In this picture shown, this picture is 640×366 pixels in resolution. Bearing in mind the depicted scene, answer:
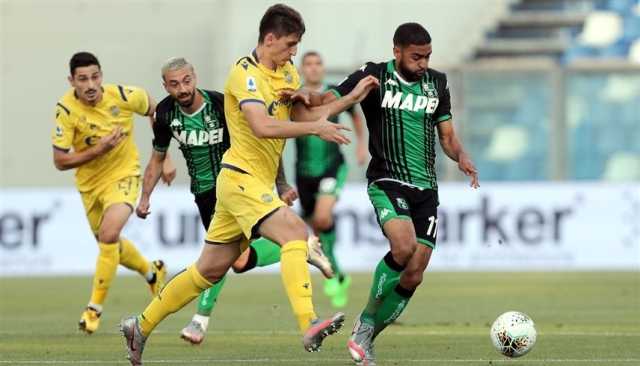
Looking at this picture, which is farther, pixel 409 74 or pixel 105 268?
pixel 105 268

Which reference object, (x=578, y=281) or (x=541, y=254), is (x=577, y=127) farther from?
(x=578, y=281)

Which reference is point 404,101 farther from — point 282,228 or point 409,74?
point 282,228

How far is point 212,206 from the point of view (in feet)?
34.8

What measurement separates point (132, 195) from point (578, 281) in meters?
8.36

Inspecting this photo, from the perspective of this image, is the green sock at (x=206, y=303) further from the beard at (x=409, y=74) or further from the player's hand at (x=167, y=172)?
the beard at (x=409, y=74)

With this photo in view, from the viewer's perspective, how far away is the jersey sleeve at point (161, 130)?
1007 centimetres

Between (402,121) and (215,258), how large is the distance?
1501 millimetres

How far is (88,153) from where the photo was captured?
38.3 feet

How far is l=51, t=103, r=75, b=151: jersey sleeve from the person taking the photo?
1170cm

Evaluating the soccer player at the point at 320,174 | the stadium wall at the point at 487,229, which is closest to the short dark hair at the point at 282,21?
the soccer player at the point at 320,174

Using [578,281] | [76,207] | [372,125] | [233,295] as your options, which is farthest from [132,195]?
[76,207]

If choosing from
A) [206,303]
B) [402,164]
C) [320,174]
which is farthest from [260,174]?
[320,174]

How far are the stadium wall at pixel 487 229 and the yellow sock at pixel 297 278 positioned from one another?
1295 cm

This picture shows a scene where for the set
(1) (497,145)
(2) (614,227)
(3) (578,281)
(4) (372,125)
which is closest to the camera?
(4) (372,125)
